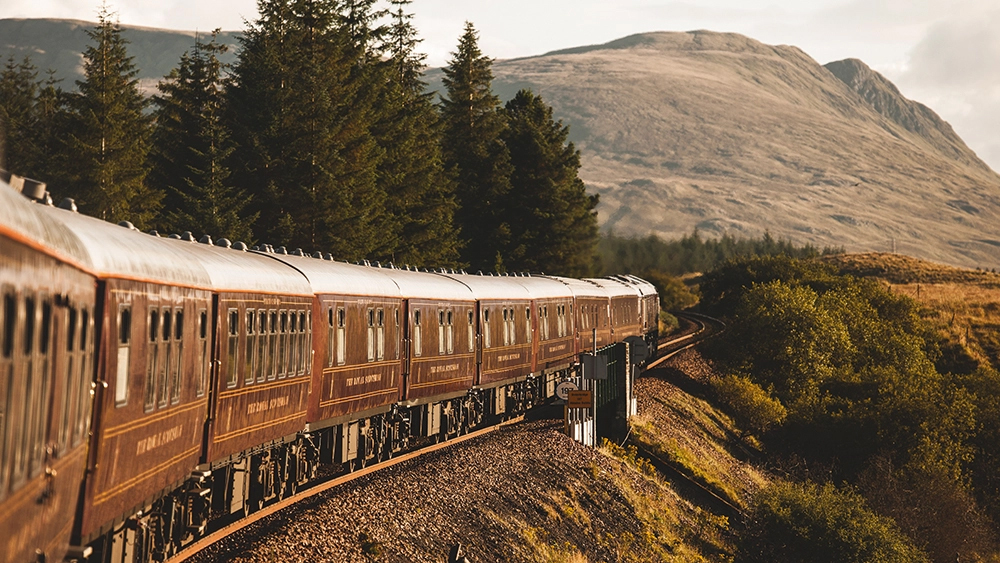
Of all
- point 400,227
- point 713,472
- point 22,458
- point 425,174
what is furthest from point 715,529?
point 425,174

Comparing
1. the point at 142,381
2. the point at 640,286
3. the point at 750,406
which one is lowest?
the point at 750,406

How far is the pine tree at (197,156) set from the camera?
152ft

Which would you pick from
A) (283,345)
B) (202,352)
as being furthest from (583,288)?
(202,352)

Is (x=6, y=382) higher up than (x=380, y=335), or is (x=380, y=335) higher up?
(x=6, y=382)

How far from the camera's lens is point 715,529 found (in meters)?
30.5

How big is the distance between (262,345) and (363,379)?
5.45 meters

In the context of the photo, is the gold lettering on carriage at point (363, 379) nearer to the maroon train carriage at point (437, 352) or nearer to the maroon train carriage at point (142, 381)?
the maroon train carriage at point (437, 352)

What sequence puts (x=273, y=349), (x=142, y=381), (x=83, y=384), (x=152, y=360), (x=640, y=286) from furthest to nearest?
(x=640, y=286)
(x=273, y=349)
(x=152, y=360)
(x=142, y=381)
(x=83, y=384)

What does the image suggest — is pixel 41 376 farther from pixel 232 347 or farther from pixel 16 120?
pixel 16 120

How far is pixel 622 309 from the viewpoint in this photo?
48.3 m

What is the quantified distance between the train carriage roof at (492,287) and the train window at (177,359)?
15703mm

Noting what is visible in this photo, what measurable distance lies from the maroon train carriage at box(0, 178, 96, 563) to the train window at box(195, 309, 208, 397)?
3825 millimetres

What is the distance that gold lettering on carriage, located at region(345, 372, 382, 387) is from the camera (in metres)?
19.7

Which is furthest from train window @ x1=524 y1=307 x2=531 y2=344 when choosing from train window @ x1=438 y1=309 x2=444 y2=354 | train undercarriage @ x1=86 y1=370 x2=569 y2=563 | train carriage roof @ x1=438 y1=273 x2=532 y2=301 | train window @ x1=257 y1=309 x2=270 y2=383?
train window @ x1=257 y1=309 x2=270 y2=383
